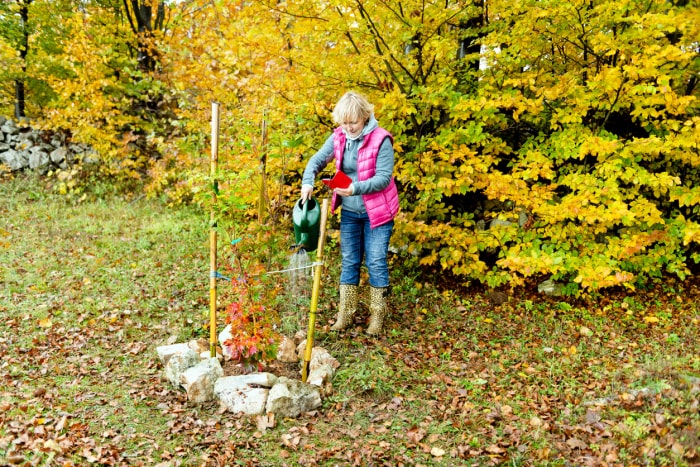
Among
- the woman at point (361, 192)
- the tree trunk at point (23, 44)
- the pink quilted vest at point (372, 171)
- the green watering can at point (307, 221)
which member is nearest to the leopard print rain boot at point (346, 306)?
the woman at point (361, 192)

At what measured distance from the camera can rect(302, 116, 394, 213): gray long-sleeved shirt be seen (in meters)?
3.62

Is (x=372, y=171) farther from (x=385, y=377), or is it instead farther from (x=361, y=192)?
(x=385, y=377)

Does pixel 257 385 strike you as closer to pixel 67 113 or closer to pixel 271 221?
pixel 271 221

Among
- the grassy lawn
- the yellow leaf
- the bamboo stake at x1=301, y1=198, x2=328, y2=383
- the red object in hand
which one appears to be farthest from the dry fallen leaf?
the yellow leaf

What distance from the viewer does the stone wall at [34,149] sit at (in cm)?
1004

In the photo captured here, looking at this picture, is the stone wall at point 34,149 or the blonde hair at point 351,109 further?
the stone wall at point 34,149

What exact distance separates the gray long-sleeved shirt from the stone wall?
310 inches

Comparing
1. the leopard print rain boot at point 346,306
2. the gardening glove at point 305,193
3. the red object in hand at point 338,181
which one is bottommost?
the leopard print rain boot at point 346,306

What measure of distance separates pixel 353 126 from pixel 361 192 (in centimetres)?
49

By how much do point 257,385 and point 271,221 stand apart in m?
1.25

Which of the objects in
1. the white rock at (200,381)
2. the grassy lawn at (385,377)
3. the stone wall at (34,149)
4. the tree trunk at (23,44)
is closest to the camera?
the grassy lawn at (385,377)

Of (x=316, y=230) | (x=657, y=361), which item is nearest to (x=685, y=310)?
(x=657, y=361)

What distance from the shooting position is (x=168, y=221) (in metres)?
7.77

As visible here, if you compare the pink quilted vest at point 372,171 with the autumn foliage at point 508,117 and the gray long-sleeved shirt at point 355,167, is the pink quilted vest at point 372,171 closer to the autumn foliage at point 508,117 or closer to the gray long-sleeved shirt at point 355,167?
the gray long-sleeved shirt at point 355,167
